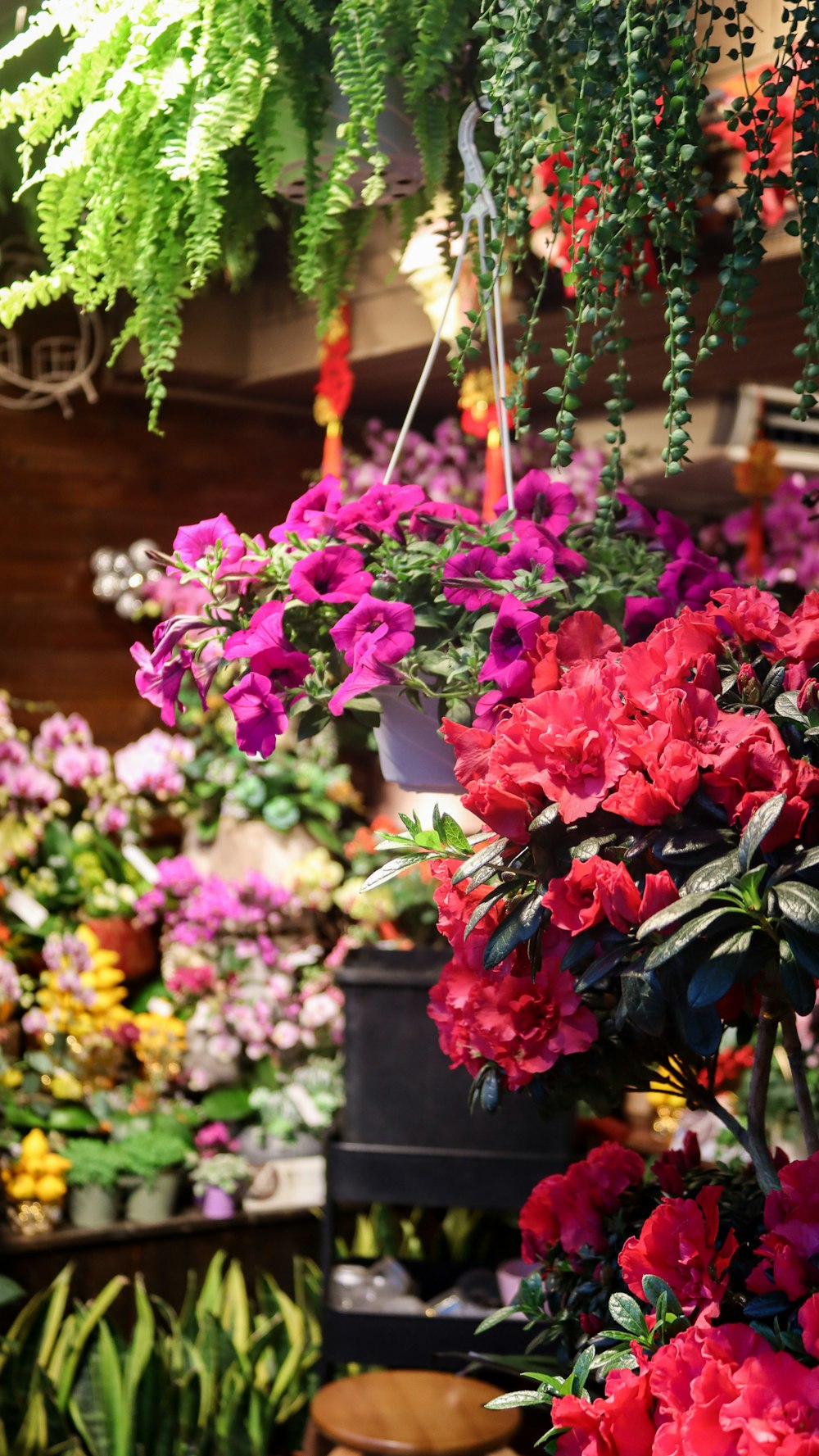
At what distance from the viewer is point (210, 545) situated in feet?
4.45

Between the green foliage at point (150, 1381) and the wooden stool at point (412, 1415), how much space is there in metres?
0.53

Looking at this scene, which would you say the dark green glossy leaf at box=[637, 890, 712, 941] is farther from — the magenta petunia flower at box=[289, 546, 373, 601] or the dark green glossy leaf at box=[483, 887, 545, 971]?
the magenta petunia flower at box=[289, 546, 373, 601]

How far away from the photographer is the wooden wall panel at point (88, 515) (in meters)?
3.85

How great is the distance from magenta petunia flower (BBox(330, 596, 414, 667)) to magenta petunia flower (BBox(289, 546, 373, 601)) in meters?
0.04

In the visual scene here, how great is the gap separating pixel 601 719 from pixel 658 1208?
397 millimetres

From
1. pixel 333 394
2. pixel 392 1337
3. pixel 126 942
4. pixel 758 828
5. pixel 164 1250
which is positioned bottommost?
pixel 164 1250

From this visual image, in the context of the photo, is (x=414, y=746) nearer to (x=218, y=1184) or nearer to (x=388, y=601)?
(x=388, y=601)

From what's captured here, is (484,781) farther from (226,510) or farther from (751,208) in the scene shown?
(226,510)

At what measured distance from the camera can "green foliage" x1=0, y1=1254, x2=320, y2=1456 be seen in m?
2.74

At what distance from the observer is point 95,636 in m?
3.96

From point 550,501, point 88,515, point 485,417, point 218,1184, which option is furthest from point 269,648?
point 88,515

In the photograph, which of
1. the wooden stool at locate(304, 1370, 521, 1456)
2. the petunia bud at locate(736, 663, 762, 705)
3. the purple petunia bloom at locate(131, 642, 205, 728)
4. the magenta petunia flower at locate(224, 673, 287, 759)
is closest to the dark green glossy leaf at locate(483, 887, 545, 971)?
the petunia bud at locate(736, 663, 762, 705)

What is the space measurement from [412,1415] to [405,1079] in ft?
2.02

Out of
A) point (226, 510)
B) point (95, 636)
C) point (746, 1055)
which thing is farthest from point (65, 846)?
point (746, 1055)
